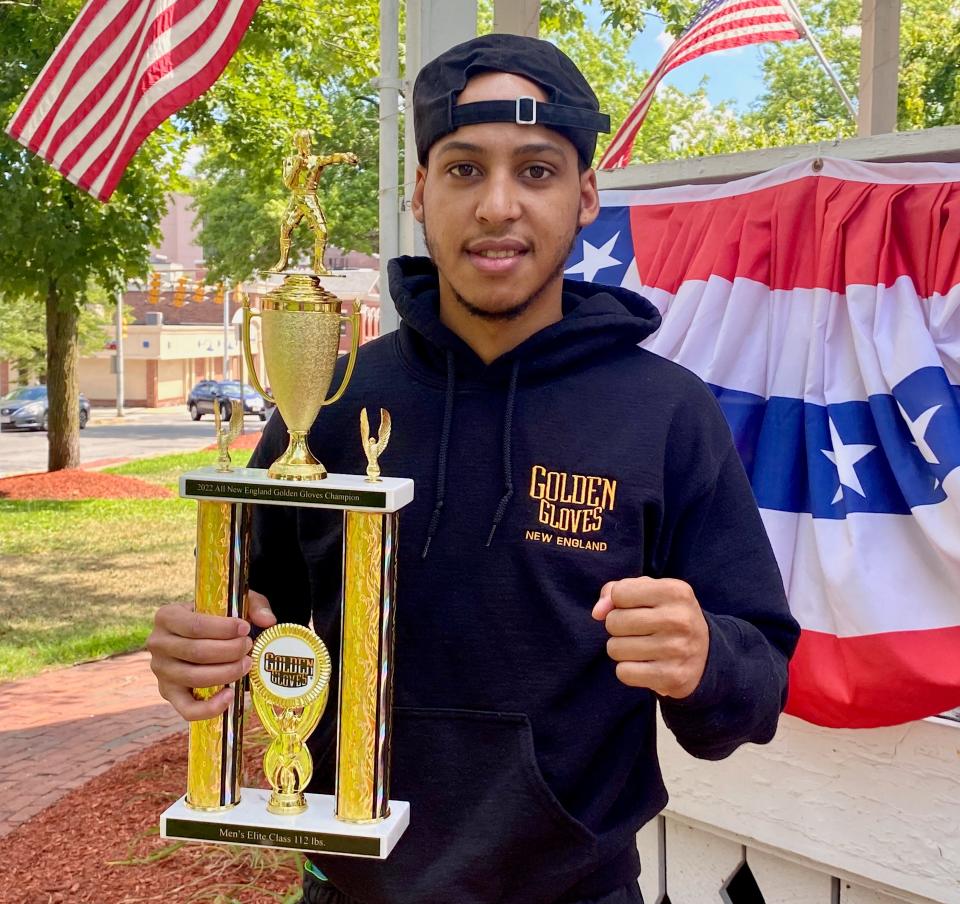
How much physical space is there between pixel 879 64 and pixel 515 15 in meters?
2.97

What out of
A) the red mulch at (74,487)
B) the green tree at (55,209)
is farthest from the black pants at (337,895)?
the red mulch at (74,487)

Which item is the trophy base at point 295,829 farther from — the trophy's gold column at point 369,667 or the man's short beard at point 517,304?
the man's short beard at point 517,304

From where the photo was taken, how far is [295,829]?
1753 millimetres

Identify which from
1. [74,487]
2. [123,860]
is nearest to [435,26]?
[123,860]

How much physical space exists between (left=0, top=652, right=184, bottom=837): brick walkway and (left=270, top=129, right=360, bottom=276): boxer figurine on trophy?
3.91 meters

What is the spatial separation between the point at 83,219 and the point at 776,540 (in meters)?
11.8

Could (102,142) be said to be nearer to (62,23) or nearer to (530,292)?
(530,292)

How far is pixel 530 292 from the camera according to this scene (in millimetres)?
1845

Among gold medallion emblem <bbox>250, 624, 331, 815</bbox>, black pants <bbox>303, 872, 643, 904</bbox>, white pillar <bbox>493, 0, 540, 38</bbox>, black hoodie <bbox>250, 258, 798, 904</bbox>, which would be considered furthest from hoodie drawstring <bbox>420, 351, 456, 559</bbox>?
white pillar <bbox>493, 0, 540, 38</bbox>

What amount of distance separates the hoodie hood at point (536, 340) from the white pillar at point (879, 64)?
465 centimetres

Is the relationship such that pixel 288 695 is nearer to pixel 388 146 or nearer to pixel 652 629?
pixel 652 629

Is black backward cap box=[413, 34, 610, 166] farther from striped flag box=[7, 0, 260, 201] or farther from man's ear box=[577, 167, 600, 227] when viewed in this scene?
striped flag box=[7, 0, 260, 201]

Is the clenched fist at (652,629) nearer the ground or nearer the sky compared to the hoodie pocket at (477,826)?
nearer the sky

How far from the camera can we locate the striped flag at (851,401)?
2.73 metres
